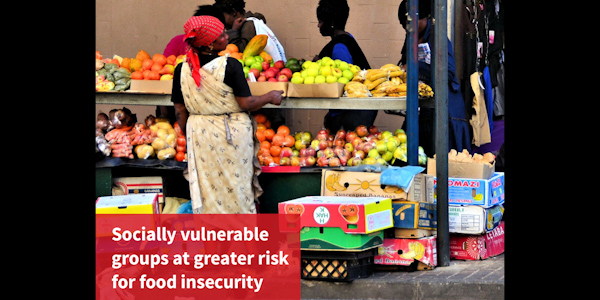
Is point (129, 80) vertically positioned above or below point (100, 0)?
below

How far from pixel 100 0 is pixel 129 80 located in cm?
225

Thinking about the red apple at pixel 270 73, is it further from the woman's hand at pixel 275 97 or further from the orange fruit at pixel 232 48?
the woman's hand at pixel 275 97

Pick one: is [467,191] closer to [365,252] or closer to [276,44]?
[365,252]

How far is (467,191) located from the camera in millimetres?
6391

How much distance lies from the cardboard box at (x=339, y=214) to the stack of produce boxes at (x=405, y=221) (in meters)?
0.25

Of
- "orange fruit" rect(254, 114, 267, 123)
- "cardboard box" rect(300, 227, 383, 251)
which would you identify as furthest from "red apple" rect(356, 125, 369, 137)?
"cardboard box" rect(300, 227, 383, 251)

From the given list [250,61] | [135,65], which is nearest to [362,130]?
[250,61]

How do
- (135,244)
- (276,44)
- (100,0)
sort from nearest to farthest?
(135,244), (276,44), (100,0)

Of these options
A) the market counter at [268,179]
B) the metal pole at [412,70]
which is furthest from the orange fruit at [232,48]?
the metal pole at [412,70]

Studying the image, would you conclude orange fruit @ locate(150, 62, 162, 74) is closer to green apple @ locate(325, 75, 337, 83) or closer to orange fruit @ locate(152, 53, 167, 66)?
orange fruit @ locate(152, 53, 167, 66)

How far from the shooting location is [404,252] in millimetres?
5953

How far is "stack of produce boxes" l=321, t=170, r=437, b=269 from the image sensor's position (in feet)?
19.5

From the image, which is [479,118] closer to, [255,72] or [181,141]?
[255,72]

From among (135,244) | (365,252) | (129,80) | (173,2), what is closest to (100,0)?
(173,2)
